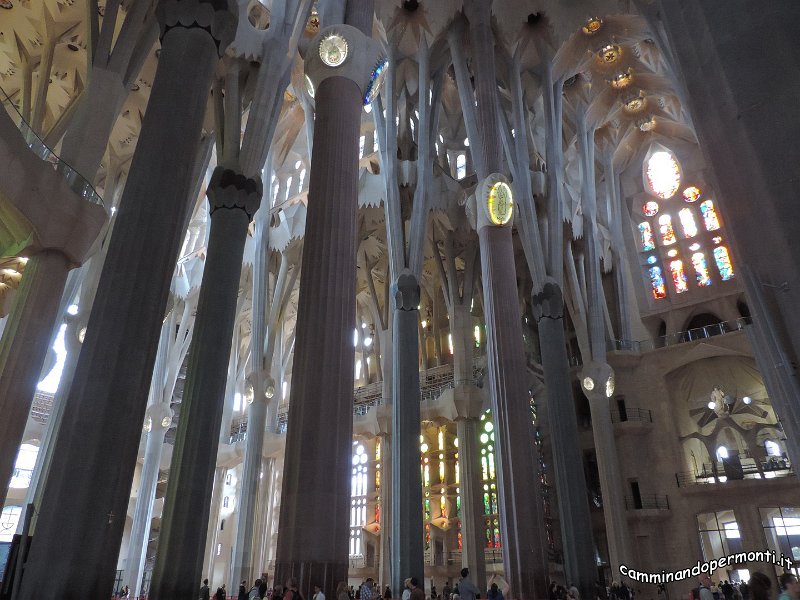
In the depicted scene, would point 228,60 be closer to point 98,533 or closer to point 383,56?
point 383,56

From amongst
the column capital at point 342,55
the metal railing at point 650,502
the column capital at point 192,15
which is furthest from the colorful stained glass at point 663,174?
the column capital at point 192,15

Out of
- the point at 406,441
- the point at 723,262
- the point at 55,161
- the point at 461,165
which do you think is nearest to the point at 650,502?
the point at 723,262

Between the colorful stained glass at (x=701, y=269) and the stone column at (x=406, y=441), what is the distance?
1348cm

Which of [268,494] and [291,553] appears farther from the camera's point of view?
[268,494]

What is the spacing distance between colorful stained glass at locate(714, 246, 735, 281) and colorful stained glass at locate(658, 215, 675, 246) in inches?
70.6

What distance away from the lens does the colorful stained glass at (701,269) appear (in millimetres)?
21688

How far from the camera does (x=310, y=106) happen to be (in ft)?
50.7

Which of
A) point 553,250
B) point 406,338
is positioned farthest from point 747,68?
point 553,250

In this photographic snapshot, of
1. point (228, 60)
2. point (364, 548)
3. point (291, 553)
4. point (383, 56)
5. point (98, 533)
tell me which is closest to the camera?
point (98, 533)

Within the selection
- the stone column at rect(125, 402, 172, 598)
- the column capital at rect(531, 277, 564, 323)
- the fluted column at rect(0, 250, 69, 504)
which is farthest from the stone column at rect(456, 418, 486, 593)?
the fluted column at rect(0, 250, 69, 504)

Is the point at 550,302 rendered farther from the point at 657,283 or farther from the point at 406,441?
the point at 657,283

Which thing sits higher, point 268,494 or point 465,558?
point 268,494

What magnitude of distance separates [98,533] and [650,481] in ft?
62.9

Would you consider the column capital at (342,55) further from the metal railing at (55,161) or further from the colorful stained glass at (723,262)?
the colorful stained glass at (723,262)
